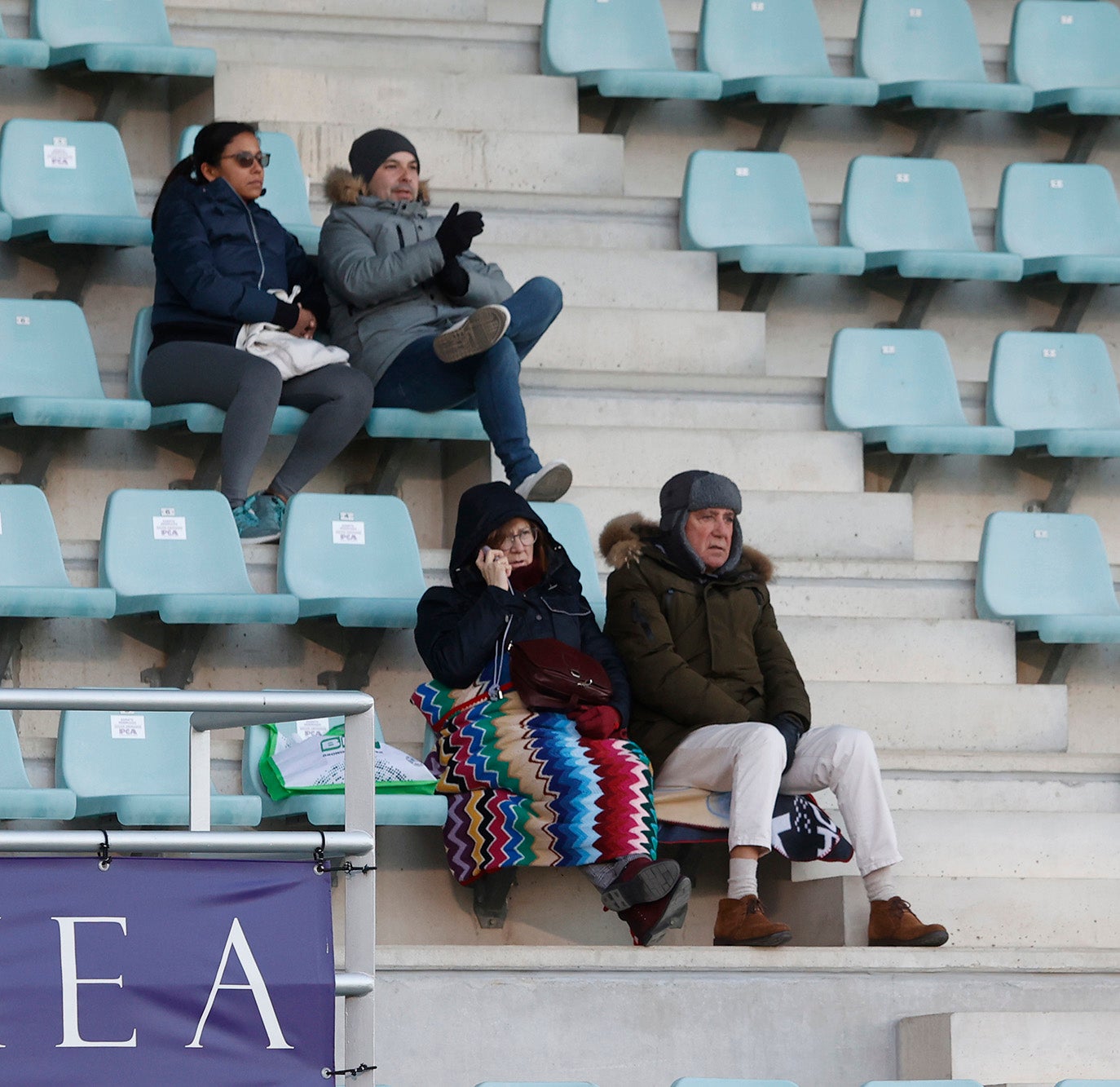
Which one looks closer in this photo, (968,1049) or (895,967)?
(968,1049)

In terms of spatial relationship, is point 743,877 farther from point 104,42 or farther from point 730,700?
point 104,42

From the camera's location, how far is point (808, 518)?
5.48m

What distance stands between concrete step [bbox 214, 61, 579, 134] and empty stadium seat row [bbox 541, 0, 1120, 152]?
14cm

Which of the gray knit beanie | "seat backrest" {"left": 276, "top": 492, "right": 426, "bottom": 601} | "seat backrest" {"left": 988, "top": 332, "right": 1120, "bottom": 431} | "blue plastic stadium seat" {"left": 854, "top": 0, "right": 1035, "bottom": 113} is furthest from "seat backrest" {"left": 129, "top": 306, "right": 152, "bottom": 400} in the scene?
"blue plastic stadium seat" {"left": 854, "top": 0, "right": 1035, "bottom": 113}

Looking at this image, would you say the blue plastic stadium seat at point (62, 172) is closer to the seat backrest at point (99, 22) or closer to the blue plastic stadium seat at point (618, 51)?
the seat backrest at point (99, 22)

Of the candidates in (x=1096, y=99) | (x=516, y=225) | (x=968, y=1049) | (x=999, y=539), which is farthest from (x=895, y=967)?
(x=1096, y=99)

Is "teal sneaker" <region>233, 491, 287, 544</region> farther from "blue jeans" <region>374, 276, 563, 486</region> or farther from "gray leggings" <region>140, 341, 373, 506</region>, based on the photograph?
"blue jeans" <region>374, 276, 563, 486</region>

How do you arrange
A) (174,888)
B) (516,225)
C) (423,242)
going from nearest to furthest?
(174,888)
(423,242)
(516,225)

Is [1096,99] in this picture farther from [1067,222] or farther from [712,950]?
[712,950]

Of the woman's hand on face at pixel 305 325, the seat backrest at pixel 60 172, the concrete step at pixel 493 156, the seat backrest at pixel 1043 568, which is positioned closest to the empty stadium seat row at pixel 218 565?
the woman's hand on face at pixel 305 325

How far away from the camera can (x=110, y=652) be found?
493 cm

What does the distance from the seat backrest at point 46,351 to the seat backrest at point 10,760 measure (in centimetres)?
129

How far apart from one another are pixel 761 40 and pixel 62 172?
2.19 m

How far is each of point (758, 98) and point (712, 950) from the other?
320 centimetres
